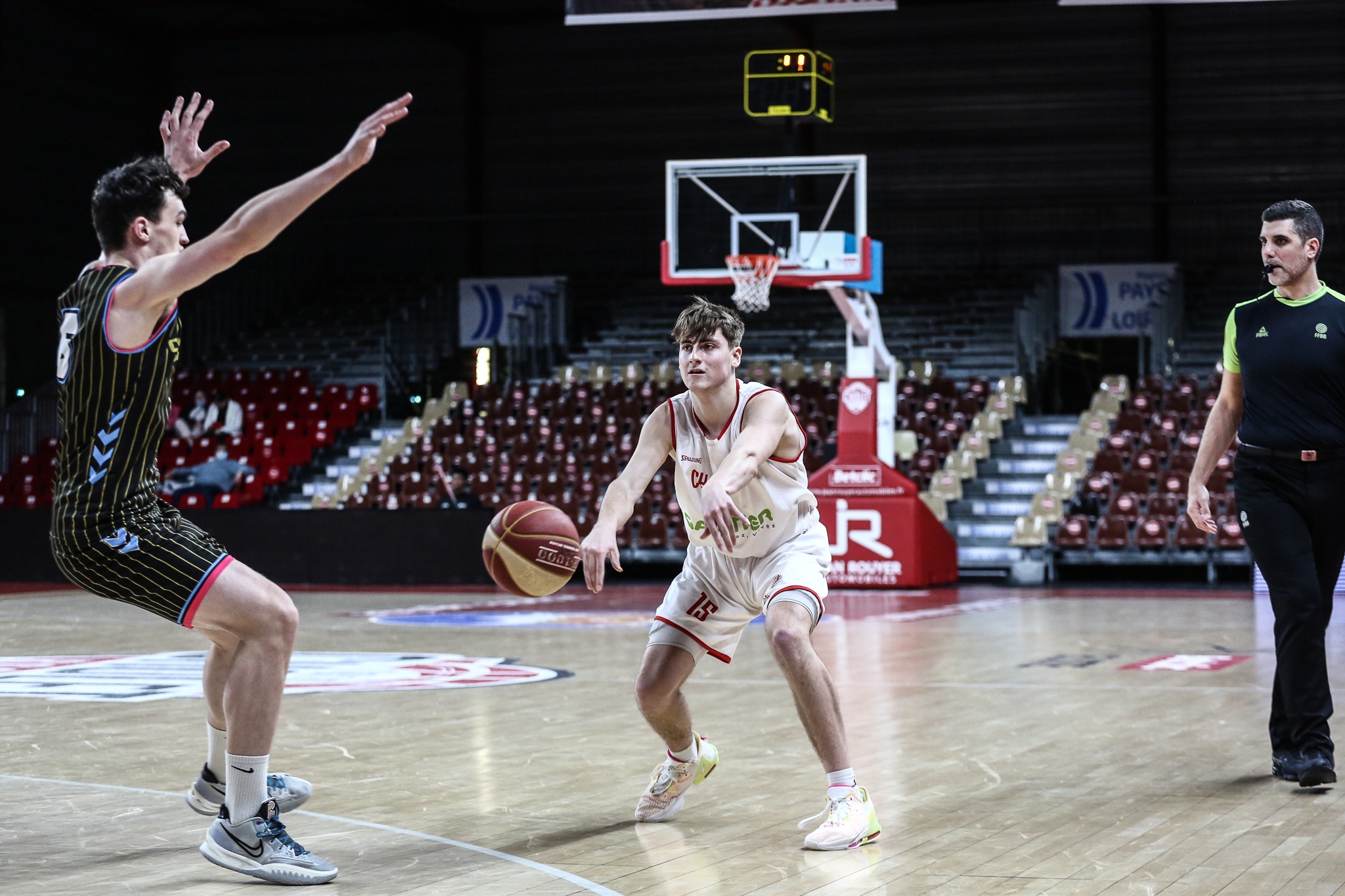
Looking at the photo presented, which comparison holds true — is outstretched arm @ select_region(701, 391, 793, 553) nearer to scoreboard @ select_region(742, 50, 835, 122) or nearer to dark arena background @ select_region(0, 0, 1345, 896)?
dark arena background @ select_region(0, 0, 1345, 896)

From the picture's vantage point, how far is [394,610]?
50.4 feet

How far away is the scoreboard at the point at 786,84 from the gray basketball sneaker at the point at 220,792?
1317 centimetres

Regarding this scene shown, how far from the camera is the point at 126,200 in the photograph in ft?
14.4

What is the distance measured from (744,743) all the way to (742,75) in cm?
2171

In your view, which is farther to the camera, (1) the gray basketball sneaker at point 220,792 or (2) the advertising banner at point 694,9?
(2) the advertising banner at point 694,9

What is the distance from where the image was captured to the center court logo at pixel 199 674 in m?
8.70

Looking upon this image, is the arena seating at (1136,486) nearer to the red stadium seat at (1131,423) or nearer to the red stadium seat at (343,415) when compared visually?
the red stadium seat at (1131,423)

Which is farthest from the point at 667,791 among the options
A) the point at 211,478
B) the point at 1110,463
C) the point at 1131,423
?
the point at 211,478

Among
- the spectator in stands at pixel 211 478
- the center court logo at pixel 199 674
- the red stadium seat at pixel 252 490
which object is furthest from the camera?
the red stadium seat at pixel 252 490

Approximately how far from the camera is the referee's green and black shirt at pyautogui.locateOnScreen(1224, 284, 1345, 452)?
5777 mm

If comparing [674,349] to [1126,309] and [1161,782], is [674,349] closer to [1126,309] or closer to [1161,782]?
[1126,309]

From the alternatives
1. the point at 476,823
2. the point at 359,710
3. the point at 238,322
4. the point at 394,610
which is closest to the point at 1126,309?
the point at 394,610

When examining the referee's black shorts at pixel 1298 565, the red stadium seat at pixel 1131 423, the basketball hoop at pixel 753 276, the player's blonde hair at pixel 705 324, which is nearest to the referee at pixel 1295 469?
the referee's black shorts at pixel 1298 565

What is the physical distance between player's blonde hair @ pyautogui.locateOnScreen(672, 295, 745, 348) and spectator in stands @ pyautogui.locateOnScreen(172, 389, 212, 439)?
63.7 ft
